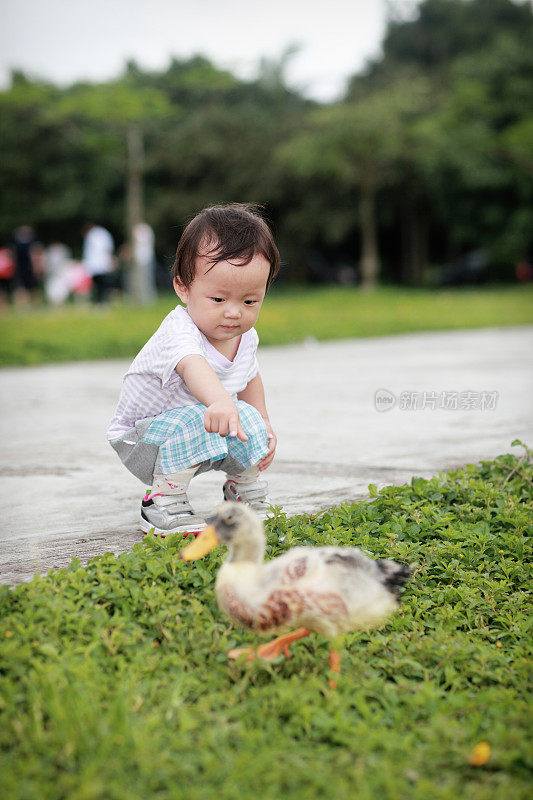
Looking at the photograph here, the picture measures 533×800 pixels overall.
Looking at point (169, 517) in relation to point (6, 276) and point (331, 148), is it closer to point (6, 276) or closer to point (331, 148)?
point (6, 276)

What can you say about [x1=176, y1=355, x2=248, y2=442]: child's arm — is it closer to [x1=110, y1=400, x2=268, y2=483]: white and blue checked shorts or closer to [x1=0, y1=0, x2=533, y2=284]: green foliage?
[x1=110, y1=400, x2=268, y2=483]: white and blue checked shorts

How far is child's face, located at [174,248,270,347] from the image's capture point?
3.05 m

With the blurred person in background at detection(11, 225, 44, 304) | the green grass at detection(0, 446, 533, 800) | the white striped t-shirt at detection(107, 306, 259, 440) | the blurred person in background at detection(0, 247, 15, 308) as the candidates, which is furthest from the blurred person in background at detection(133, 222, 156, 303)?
the green grass at detection(0, 446, 533, 800)

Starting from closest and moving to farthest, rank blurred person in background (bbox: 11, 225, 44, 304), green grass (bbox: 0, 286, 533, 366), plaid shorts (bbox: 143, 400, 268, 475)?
plaid shorts (bbox: 143, 400, 268, 475) < green grass (bbox: 0, 286, 533, 366) < blurred person in background (bbox: 11, 225, 44, 304)

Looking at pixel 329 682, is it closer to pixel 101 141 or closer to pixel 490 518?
pixel 490 518

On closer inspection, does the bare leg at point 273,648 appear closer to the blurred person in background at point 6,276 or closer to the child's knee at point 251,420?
the child's knee at point 251,420

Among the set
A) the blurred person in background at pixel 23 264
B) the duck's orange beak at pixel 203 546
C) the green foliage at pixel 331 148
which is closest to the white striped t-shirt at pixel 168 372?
the duck's orange beak at pixel 203 546

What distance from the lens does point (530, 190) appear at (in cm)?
2759

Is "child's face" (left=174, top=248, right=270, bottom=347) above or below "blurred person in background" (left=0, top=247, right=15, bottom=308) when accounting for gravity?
above

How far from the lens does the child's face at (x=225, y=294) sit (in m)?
3.05

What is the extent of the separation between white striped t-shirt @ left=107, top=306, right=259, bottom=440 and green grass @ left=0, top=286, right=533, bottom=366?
22.2 feet

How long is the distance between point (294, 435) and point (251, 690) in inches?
123

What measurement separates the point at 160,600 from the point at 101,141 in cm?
2530

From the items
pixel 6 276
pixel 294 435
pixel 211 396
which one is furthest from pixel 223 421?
pixel 6 276
